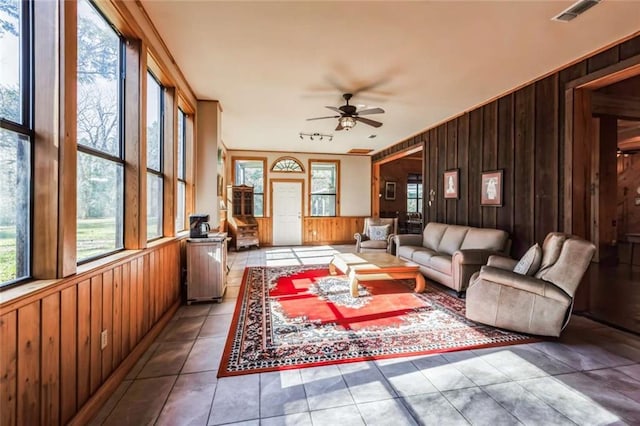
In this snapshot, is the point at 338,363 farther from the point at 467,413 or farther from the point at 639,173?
the point at 639,173

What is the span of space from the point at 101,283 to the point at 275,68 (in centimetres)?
277

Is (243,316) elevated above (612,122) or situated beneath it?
situated beneath

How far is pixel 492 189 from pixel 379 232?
2690mm

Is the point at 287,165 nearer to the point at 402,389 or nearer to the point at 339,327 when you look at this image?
the point at 339,327

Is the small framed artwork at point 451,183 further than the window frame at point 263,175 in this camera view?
No

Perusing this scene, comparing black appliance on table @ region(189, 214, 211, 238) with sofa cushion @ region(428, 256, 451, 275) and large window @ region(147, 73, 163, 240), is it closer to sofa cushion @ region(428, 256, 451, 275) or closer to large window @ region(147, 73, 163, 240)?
large window @ region(147, 73, 163, 240)

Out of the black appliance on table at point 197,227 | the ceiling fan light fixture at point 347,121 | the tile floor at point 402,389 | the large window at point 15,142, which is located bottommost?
the tile floor at point 402,389

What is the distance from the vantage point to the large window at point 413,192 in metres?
10.7

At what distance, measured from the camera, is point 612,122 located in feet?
16.4

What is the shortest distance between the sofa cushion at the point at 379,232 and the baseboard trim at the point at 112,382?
481cm

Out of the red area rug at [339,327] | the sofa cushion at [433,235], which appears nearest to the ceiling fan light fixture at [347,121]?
the red area rug at [339,327]

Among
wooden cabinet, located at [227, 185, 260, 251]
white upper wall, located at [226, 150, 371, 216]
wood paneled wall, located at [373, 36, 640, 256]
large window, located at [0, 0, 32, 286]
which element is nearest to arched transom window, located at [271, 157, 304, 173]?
white upper wall, located at [226, 150, 371, 216]

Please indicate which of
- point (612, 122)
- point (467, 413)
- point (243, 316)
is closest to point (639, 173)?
point (612, 122)

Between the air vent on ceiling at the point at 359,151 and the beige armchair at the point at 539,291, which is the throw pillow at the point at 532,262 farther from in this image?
the air vent on ceiling at the point at 359,151
